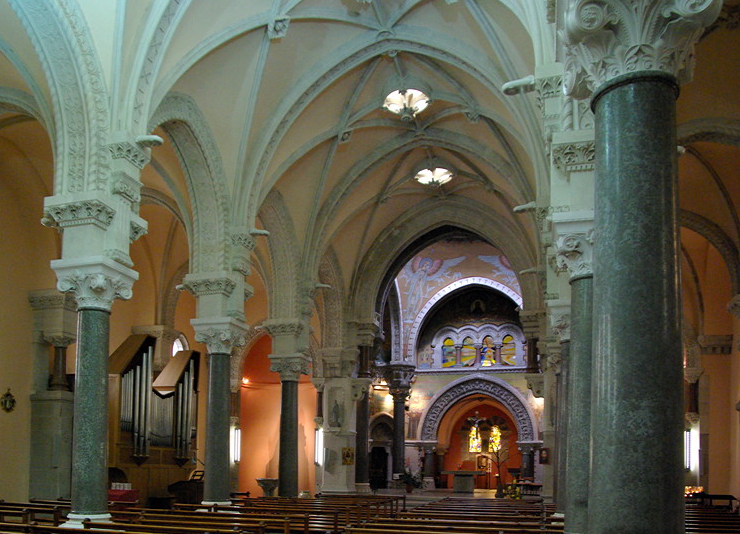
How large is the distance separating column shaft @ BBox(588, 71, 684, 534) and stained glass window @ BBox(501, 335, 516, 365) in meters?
29.4

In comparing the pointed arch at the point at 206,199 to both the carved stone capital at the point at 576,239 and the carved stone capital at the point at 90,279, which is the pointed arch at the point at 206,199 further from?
the carved stone capital at the point at 576,239

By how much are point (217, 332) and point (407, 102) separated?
269 inches


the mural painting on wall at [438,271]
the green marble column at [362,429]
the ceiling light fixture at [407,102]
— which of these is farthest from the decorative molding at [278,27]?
the mural painting on wall at [438,271]

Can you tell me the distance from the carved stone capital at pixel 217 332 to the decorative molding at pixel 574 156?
26.8 feet

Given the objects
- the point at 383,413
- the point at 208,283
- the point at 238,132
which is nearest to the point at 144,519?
the point at 208,283

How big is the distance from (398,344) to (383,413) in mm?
2680

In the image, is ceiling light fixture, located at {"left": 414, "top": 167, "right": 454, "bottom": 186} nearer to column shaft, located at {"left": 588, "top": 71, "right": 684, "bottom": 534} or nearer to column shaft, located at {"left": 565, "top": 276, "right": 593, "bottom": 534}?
column shaft, located at {"left": 565, "top": 276, "right": 593, "bottom": 534}

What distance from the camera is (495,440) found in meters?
35.4

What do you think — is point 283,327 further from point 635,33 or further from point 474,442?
point 474,442

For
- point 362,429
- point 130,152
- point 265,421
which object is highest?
point 130,152

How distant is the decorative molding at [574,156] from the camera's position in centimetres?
812

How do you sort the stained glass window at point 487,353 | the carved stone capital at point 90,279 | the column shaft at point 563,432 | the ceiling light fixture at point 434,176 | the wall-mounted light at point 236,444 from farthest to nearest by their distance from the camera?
the stained glass window at point 487,353, the wall-mounted light at point 236,444, the ceiling light fixture at point 434,176, the column shaft at point 563,432, the carved stone capital at point 90,279

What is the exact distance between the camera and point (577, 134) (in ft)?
26.5

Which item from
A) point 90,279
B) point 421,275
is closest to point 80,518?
point 90,279
